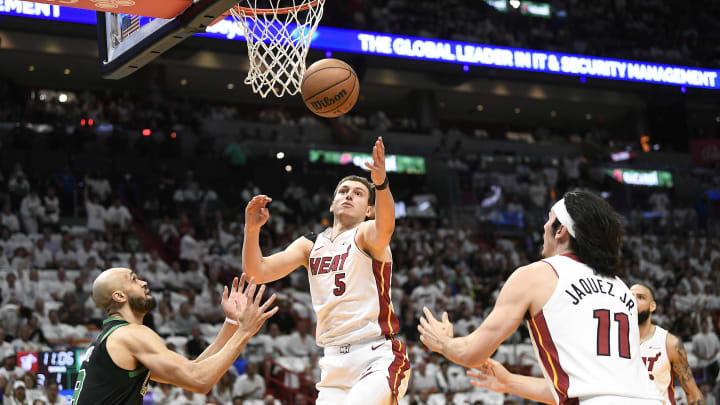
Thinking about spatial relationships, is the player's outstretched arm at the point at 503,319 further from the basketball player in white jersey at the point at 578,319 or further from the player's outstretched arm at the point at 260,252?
the player's outstretched arm at the point at 260,252

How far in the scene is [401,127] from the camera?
24.4 m

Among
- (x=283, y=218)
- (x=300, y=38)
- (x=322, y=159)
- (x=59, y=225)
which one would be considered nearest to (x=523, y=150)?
(x=322, y=159)

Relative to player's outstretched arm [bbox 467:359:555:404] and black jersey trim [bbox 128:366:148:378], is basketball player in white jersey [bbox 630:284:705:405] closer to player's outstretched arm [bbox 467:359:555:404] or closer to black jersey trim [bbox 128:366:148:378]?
player's outstretched arm [bbox 467:359:555:404]

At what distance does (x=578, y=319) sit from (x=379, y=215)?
80.3 inches

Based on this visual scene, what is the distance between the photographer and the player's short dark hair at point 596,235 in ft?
11.3

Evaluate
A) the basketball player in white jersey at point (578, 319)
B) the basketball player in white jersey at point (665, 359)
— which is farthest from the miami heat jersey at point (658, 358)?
the basketball player in white jersey at point (578, 319)

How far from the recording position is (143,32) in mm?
5711

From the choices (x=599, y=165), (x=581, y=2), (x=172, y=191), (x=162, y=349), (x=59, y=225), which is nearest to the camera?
(x=162, y=349)

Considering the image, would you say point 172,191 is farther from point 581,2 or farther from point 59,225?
point 581,2

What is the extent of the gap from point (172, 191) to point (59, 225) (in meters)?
2.48

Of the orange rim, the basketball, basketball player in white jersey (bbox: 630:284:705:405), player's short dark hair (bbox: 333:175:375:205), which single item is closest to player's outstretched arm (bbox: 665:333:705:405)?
basketball player in white jersey (bbox: 630:284:705:405)

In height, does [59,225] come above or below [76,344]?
above

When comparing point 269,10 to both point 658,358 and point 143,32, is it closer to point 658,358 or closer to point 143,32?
point 143,32

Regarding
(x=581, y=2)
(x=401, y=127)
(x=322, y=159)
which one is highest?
(x=581, y=2)
